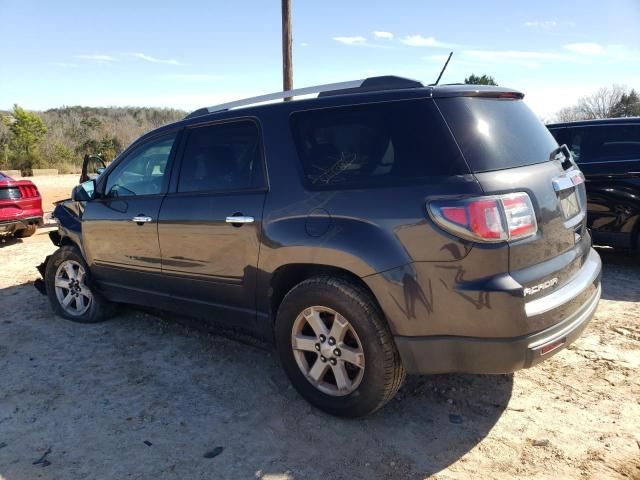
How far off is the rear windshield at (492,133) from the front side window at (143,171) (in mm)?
2271

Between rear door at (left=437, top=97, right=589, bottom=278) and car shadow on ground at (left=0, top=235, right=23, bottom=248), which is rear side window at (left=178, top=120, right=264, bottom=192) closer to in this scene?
rear door at (left=437, top=97, right=589, bottom=278)

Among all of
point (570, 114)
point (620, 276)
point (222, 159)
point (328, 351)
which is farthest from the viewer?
point (570, 114)

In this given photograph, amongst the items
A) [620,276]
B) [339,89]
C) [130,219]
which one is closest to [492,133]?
[339,89]

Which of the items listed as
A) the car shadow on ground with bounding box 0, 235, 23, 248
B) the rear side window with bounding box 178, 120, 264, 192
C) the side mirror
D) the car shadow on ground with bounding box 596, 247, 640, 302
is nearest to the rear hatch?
the rear side window with bounding box 178, 120, 264, 192

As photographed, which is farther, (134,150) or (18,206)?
(18,206)

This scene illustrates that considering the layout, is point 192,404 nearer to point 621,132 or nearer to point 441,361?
point 441,361

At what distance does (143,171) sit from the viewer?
4230 mm

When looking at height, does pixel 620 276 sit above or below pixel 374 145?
below

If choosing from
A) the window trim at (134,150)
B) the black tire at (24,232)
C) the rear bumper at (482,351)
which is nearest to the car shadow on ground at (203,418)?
the rear bumper at (482,351)

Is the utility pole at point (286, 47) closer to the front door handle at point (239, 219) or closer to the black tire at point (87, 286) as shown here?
the black tire at point (87, 286)

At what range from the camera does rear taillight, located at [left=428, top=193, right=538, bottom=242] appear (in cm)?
244

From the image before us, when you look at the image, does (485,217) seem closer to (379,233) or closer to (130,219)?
(379,233)

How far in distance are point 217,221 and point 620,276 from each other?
15.9ft

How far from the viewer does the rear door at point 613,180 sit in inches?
233
